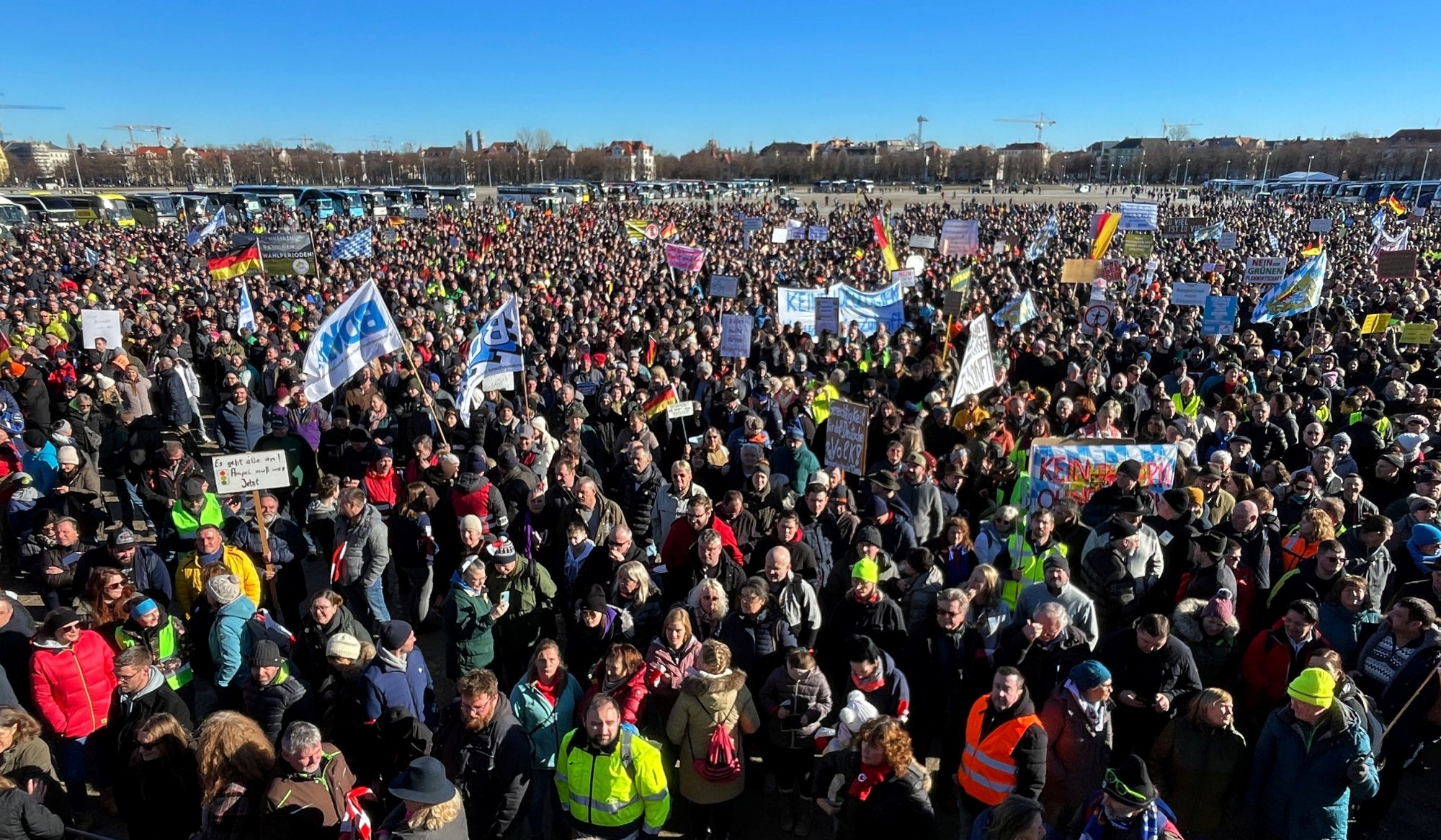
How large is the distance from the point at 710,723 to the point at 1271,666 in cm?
289

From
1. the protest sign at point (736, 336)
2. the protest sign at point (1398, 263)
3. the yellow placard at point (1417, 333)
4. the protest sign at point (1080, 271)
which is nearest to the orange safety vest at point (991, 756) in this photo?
the protest sign at point (736, 336)

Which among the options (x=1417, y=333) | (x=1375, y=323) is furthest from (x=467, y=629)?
(x=1375, y=323)

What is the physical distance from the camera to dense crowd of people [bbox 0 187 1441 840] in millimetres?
3439

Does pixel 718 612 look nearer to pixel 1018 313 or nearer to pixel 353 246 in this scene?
pixel 1018 313

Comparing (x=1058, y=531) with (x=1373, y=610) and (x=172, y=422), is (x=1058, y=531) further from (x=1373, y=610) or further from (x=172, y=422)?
(x=172, y=422)

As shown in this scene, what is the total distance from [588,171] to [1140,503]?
135 meters

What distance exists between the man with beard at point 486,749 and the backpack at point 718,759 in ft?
2.64

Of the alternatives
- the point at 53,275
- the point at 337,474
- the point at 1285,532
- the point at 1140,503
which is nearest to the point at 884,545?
the point at 1140,503

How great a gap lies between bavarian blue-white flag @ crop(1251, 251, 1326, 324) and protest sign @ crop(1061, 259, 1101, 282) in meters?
3.37

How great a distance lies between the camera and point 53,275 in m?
20.5

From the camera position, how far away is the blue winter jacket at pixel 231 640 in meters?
4.30

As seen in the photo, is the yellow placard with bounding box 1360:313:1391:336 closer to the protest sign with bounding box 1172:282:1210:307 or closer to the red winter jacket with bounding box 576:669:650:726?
the protest sign with bounding box 1172:282:1210:307

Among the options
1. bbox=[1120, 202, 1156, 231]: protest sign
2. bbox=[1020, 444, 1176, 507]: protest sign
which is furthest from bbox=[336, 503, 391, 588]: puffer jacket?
bbox=[1120, 202, 1156, 231]: protest sign

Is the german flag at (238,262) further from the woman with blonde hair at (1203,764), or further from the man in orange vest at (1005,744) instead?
the woman with blonde hair at (1203,764)
